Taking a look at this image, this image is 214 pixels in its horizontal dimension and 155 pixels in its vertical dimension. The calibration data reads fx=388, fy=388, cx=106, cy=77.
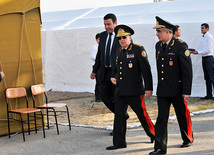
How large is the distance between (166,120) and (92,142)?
1396 mm

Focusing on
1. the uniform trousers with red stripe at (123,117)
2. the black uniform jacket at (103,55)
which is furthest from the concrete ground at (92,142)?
the black uniform jacket at (103,55)

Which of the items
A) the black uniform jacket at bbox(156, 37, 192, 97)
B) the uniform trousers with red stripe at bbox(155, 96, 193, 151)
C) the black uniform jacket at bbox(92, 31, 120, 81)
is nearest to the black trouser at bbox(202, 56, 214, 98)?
the black uniform jacket at bbox(92, 31, 120, 81)

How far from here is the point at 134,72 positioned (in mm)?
5488

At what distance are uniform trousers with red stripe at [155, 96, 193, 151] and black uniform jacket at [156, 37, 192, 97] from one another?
0.47ft

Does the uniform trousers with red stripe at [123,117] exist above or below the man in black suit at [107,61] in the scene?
below

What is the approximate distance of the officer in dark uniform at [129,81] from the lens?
17.9ft

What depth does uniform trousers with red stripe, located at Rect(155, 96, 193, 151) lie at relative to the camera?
206 inches

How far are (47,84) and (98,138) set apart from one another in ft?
26.4

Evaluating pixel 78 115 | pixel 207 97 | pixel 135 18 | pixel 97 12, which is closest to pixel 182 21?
pixel 135 18

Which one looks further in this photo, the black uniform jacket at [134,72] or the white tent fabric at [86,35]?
the white tent fabric at [86,35]

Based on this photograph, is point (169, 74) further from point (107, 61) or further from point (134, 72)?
point (107, 61)

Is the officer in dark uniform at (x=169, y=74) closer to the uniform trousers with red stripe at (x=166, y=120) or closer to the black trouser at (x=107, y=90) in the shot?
the uniform trousers with red stripe at (x=166, y=120)

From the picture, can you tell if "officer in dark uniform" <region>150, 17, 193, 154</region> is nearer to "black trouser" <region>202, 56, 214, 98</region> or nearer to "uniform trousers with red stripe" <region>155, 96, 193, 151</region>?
"uniform trousers with red stripe" <region>155, 96, 193, 151</region>

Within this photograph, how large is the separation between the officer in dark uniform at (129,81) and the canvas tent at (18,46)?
2241mm
